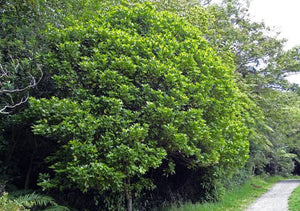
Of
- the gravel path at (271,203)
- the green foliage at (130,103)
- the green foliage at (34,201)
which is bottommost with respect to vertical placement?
the gravel path at (271,203)

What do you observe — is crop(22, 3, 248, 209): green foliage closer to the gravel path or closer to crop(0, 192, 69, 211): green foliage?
crop(0, 192, 69, 211): green foliage

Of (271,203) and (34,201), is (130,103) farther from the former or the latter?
(271,203)

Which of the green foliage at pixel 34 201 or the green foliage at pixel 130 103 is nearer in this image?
the green foliage at pixel 34 201

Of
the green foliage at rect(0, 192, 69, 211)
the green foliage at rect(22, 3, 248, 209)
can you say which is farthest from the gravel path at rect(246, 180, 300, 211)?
the green foliage at rect(0, 192, 69, 211)

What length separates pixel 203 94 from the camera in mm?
7090

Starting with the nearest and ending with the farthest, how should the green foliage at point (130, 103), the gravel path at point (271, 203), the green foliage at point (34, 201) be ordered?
the green foliage at point (34, 201) → the green foliage at point (130, 103) → the gravel path at point (271, 203)

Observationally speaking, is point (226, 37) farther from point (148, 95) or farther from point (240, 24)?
point (148, 95)

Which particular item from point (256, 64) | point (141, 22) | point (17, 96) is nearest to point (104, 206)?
point (17, 96)

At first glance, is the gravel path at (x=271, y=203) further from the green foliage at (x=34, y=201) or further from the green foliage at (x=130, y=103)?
the green foliage at (x=34, y=201)

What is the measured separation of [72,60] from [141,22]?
8.02 ft

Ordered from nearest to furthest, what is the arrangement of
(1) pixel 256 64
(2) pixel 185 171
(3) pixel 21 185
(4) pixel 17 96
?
1. (4) pixel 17 96
2. (3) pixel 21 185
3. (2) pixel 185 171
4. (1) pixel 256 64

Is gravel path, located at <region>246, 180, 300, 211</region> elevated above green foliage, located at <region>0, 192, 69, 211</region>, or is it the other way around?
green foliage, located at <region>0, 192, 69, 211</region>

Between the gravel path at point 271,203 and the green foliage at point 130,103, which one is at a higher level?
the green foliage at point 130,103

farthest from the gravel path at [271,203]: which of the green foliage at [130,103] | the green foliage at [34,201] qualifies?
the green foliage at [34,201]
